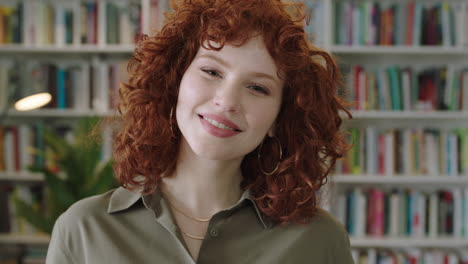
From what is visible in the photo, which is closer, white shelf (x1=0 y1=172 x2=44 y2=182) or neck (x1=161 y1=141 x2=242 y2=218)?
neck (x1=161 y1=141 x2=242 y2=218)

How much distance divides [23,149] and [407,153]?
2.25m

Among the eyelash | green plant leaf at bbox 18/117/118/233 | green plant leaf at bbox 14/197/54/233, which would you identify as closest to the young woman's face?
the eyelash

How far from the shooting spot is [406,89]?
9.67 feet

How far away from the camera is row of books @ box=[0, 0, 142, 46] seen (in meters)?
2.91

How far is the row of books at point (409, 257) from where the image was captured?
3010 millimetres

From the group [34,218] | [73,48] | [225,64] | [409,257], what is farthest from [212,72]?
[409,257]

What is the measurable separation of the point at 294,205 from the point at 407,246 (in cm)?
213

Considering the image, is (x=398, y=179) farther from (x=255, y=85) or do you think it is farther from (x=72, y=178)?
(x=255, y=85)

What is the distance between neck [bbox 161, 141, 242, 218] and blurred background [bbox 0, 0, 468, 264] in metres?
1.81

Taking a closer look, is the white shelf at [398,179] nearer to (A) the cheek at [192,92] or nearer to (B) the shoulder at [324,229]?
(B) the shoulder at [324,229]

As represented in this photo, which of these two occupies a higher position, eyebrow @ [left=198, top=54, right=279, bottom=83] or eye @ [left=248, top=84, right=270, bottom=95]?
eyebrow @ [left=198, top=54, right=279, bottom=83]

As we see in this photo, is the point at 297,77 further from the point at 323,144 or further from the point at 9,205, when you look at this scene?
the point at 9,205

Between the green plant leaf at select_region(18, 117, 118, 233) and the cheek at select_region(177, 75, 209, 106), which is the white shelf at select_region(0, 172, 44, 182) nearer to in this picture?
the green plant leaf at select_region(18, 117, 118, 233)

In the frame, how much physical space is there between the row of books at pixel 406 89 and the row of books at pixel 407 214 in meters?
0.52
